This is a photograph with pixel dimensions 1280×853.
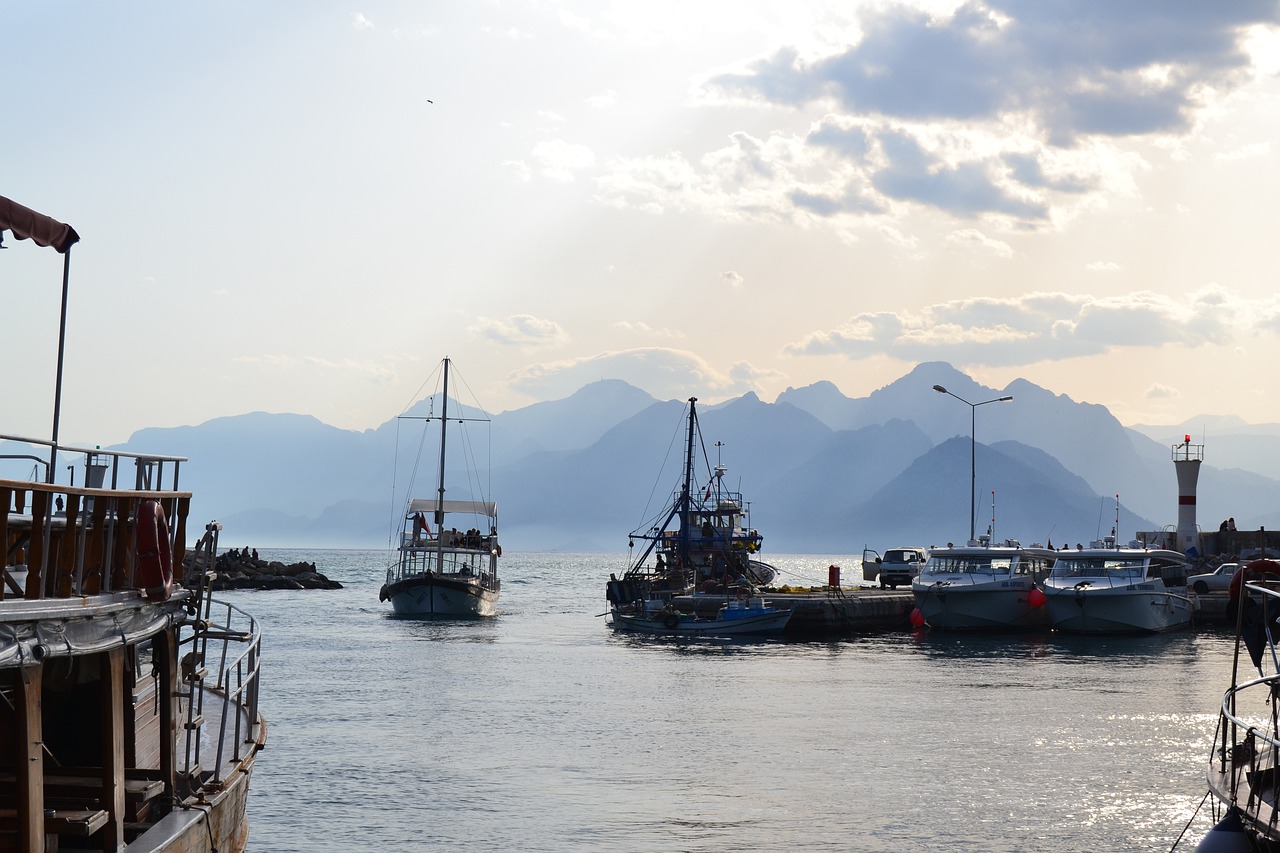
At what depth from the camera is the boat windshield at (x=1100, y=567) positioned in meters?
66.4

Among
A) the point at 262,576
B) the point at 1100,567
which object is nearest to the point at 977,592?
the point at 1100,567

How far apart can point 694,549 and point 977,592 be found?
A: 2632 cm

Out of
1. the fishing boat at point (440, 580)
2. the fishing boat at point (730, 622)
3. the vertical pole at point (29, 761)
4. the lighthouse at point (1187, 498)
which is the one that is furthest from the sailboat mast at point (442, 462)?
the vertical pole at point (29, 761)

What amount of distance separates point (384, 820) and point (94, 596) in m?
14.2

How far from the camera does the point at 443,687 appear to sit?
45625 mm

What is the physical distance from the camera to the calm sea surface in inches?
933

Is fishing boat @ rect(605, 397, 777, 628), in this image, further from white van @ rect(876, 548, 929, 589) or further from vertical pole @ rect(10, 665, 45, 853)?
vertical pole @ rect(10, 665, 45, 853)

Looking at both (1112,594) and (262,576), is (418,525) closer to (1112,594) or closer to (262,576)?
(1112,594)

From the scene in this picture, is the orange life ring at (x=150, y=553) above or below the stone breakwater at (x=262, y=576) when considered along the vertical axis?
above

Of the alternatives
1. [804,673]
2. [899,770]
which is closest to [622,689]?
[804,673]

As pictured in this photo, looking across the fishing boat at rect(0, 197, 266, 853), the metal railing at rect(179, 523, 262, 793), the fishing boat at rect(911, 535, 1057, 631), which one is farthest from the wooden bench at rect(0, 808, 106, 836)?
the fishing boat at rect(911, 535, 1057, 631)

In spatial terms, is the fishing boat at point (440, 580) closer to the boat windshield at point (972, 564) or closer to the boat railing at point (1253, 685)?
the boat windshield at point (972, 564)

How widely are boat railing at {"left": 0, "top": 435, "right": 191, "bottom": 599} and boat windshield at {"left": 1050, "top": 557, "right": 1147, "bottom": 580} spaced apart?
196ft

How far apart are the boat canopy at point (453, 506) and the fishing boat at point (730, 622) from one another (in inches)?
772
